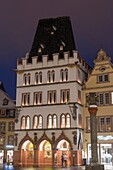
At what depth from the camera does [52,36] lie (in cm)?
5797

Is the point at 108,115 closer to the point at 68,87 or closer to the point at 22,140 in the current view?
the point at 68,87

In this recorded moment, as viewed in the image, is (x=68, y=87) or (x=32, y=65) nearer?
(x=68, y=87)

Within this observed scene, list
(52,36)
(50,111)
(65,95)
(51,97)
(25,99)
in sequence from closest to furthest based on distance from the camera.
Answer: (65,95) → (50,111) → (51,97) → (25,99) → (52,36)

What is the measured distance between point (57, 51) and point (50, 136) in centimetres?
1544

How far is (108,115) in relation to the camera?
50531 mm

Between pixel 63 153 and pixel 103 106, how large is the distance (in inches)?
405

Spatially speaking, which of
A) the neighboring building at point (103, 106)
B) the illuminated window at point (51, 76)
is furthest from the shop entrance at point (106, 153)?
the illuminated window at point (51, 76)

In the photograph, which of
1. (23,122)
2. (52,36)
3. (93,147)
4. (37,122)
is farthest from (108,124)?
A: (93,147)

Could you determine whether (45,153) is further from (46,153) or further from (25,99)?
(25,99)

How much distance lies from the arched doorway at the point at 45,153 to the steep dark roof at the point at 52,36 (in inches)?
637

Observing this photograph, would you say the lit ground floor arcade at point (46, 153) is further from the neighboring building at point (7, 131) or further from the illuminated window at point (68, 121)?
the neighboring building at point (7, 131)

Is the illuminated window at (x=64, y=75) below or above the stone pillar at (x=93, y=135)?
above

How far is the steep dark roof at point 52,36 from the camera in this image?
2200 inches

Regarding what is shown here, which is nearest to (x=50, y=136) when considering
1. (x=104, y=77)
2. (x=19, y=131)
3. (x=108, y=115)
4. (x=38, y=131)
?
(x=38, y=131)
